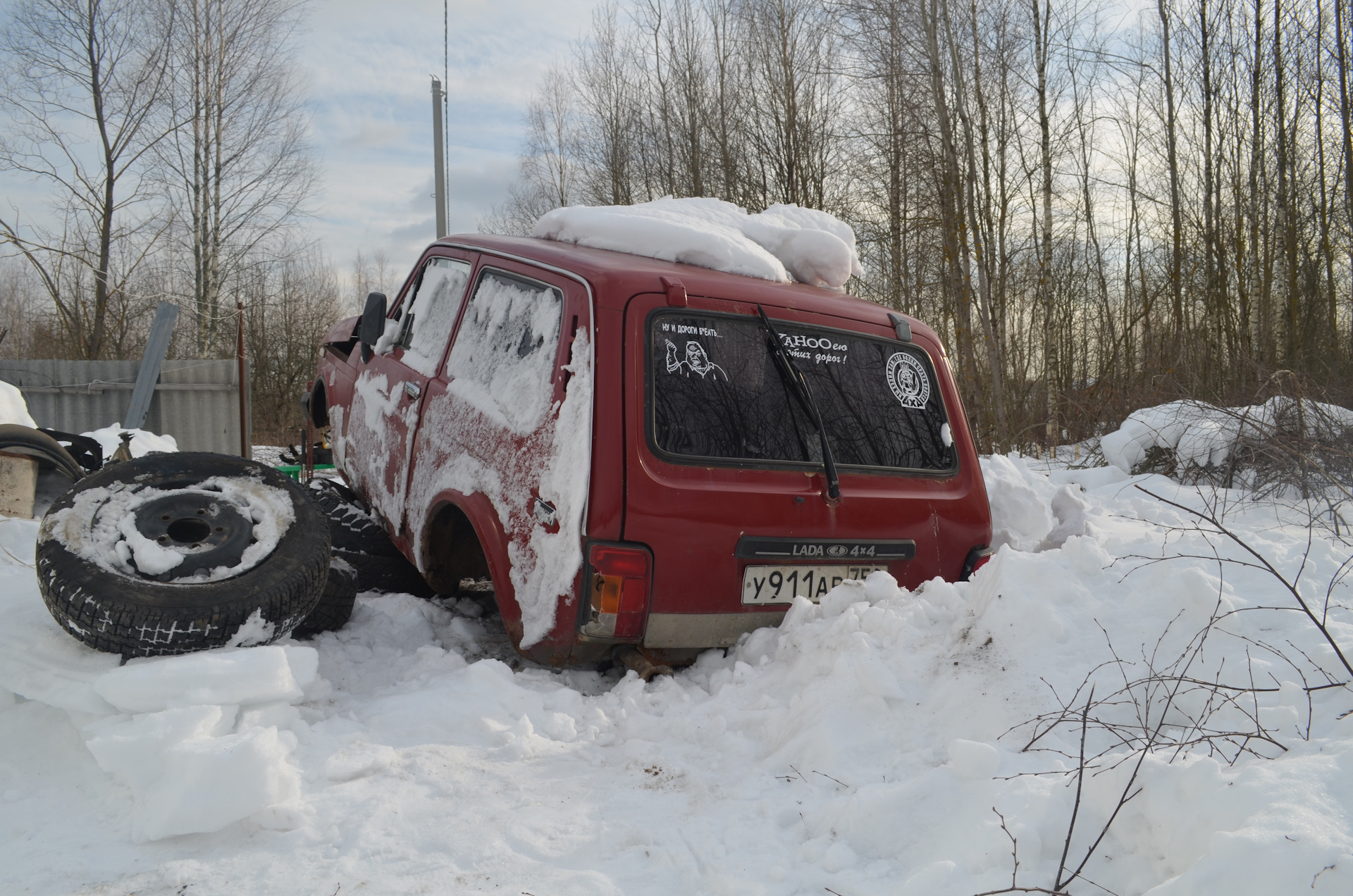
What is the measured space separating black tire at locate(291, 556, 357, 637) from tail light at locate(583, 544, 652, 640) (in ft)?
3.68

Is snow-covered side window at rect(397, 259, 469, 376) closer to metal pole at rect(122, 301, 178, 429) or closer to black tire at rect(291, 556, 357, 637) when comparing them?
black tire at rect(291, 556, 357, 637)

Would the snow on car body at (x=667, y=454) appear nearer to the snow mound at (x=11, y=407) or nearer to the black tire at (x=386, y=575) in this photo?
the black tire at (x=386, y=575)

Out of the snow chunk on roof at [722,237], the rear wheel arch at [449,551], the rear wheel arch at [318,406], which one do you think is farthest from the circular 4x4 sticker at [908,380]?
the rear wheel arch at [318,406]

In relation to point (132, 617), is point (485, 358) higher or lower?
higher

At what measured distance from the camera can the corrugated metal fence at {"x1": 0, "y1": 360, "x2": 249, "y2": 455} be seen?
11.4 meters

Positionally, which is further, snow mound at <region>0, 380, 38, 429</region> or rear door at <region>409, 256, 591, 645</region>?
snow mound at <region>0, 380, 38, 429</region>

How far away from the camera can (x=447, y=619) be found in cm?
350

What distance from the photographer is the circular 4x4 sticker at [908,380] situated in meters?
3.35

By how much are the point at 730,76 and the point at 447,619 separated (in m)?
21.4

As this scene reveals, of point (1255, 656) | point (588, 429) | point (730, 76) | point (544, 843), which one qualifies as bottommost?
point (544, 843)

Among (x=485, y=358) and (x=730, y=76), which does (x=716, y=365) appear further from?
(x=730, y=76)

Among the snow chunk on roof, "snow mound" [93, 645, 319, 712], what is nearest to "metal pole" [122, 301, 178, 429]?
the snow chunk on roof

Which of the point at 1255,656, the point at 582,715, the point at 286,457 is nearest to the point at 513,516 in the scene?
the point at 582,715

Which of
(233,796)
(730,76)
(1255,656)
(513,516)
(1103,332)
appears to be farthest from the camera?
(730,76)
